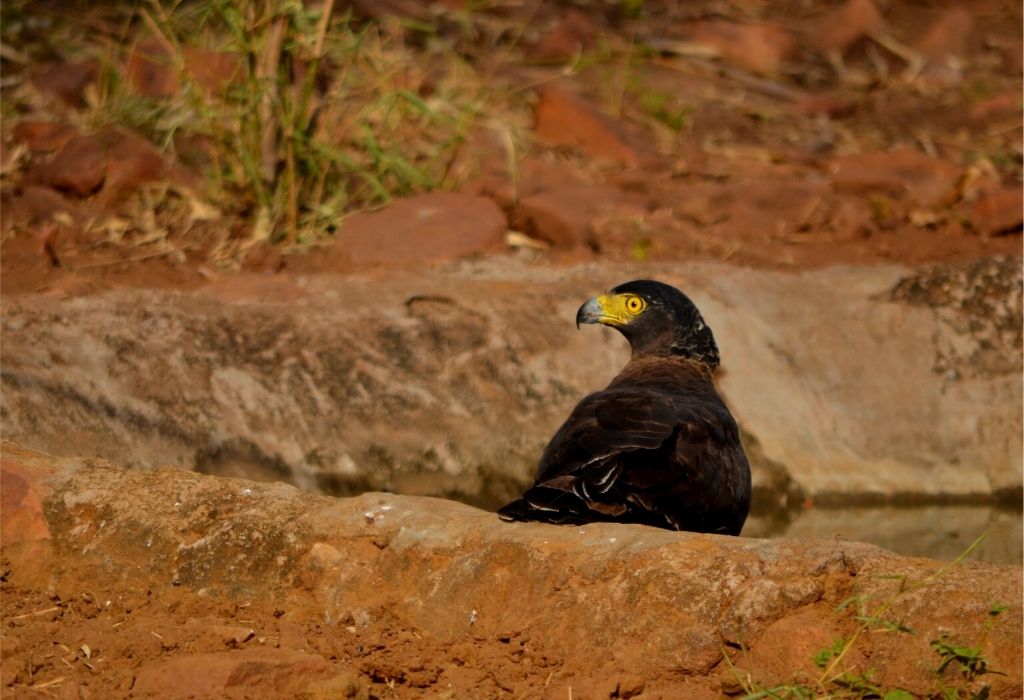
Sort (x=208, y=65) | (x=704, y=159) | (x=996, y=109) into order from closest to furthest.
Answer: (x=208, y=65) → (x=704, y=159) → (x=996, y=109)

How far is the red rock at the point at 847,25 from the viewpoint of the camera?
11.6 m

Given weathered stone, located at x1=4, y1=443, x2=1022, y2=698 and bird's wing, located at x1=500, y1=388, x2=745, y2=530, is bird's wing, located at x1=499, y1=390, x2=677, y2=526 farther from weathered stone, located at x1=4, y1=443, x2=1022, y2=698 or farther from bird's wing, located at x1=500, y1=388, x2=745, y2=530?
weathered stone, located at x1=4, y1=443, x2=1022, y2=698

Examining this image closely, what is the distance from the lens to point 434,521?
394cm

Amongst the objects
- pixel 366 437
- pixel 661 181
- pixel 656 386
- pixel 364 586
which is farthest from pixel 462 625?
pixel 661 181

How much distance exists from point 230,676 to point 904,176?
635 cm

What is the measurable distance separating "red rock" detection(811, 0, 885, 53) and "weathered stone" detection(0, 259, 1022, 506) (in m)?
4.78

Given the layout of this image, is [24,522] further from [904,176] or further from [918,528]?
[904,176]

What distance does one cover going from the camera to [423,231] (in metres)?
7.24

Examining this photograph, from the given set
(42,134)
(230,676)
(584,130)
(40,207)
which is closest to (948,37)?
(584,130)

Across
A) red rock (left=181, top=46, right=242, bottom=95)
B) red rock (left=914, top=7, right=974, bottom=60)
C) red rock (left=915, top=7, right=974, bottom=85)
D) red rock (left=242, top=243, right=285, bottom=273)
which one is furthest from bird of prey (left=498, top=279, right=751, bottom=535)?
red rock (left=914, top=7, right=974, bottom=60)

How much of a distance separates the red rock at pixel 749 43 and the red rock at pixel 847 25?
0.36 meters

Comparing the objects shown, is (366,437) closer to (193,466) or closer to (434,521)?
(193,466)

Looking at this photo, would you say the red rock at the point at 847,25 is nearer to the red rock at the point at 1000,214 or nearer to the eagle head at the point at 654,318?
the red rock at the point at 1000,214

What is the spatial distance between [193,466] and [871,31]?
8.01 m
